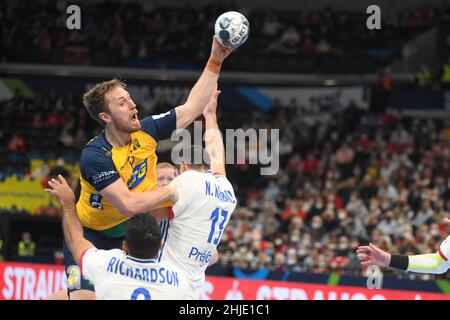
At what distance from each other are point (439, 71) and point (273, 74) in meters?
5.32

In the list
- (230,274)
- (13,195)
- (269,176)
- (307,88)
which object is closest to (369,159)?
(269,176)

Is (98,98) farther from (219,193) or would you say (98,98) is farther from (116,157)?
(219,193)

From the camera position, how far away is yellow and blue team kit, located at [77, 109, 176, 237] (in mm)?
7000

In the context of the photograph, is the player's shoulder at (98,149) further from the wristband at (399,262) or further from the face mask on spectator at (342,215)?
the face mask on spectator at (342,215)

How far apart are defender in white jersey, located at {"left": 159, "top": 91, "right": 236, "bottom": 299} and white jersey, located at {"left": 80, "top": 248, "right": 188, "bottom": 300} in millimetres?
615

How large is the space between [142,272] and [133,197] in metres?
0.78

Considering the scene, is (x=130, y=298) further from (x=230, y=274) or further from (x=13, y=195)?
(x=13, y=195)

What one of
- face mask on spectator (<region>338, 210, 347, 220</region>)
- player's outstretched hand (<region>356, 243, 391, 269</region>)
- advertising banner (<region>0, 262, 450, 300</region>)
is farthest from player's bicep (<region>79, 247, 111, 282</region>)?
face mask on spectator (<region>338, 210, 347, 220</region>)

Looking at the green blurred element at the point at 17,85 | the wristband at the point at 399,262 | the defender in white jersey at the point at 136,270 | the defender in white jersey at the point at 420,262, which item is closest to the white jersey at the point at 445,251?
the defender in white jersey at the point at 420,262

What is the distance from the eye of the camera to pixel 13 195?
22.6 meters

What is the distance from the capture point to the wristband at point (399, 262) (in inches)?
315

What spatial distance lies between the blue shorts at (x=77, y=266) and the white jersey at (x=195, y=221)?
0.74 meters

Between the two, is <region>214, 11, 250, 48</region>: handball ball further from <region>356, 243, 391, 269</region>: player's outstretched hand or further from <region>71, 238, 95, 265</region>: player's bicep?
<region>356, 243, 391, 269</region>: player's outstretched hand

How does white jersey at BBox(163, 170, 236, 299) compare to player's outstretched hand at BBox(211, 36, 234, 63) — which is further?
player's outstretched hand at BBox(211, 36, 234, 63)
